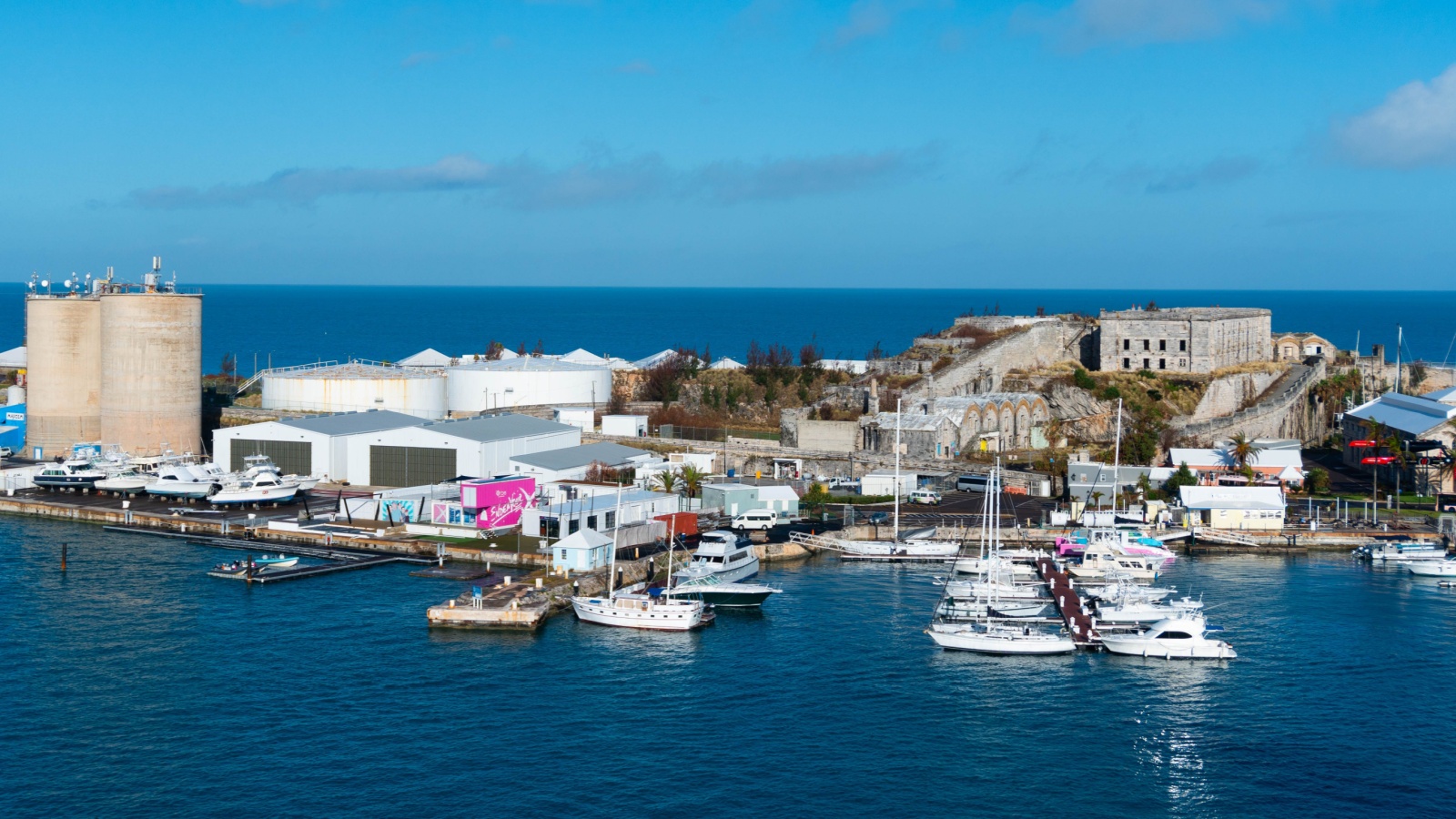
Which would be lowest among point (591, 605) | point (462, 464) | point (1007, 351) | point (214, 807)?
point (214, 807)

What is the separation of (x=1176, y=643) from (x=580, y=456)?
25.3 metres

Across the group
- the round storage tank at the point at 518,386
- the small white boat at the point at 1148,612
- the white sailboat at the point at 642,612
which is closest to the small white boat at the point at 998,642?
the small white boat at the point at 1148,612

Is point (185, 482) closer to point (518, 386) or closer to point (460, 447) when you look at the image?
point (460, 447)

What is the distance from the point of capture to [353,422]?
55531mm

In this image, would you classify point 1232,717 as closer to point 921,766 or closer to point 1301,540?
point 921,766

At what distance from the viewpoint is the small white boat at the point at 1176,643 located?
3262cm

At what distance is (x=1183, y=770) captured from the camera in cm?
2542

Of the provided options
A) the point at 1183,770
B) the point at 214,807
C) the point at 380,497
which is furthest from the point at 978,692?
the point at 380,497

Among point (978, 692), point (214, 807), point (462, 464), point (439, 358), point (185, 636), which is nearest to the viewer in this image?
point (214, 807)

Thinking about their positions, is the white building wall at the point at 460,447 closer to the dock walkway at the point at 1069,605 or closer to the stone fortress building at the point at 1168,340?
the dock walkway at the point at 1069,605

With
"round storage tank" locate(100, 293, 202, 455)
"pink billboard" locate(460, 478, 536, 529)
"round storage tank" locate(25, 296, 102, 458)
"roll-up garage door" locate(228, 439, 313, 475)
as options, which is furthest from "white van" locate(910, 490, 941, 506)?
"round storage tank" locate(25, 296, 102, 458)

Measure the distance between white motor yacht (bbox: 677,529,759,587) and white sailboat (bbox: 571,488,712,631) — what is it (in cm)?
211

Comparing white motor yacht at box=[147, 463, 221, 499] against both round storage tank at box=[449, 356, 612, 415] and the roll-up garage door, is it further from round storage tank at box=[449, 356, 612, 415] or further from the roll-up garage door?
round storage tank at box=[449, 356, 612, 415]

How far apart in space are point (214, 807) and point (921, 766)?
39.6 feet
